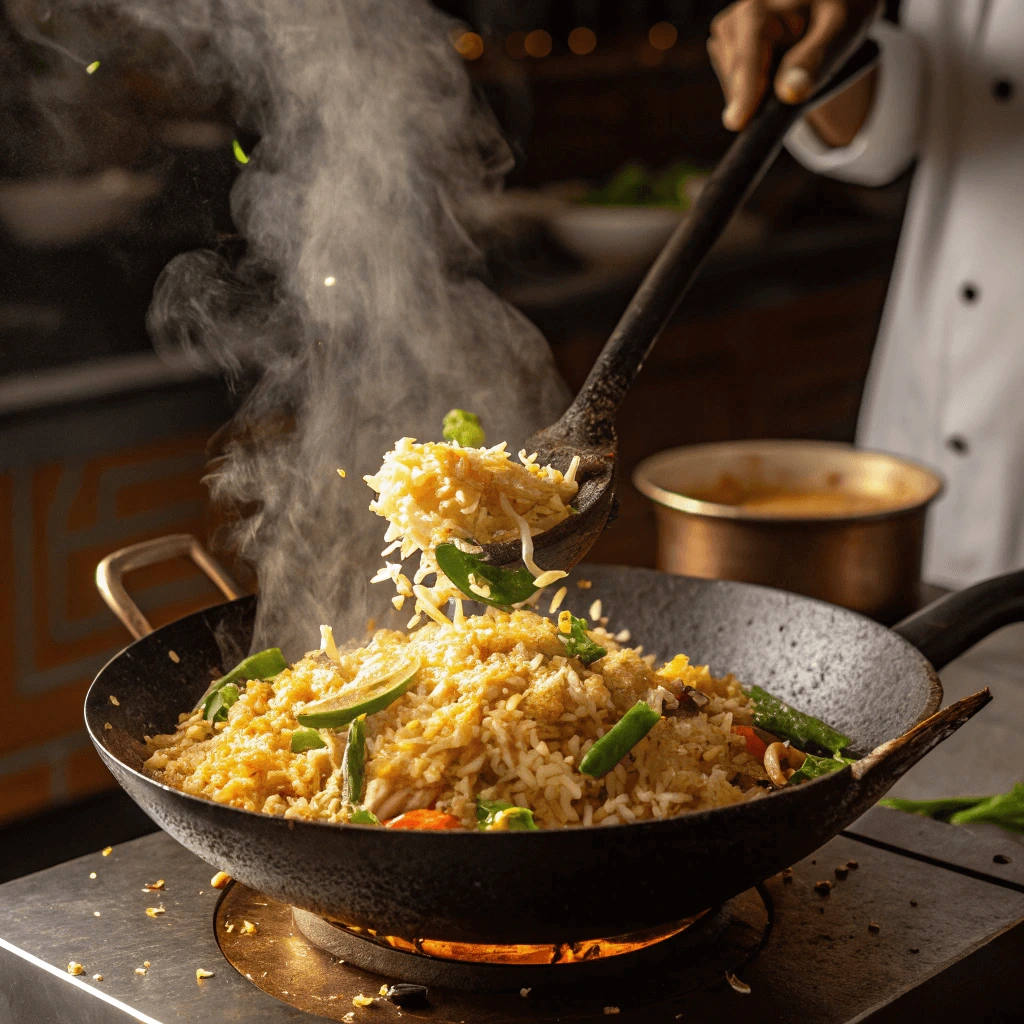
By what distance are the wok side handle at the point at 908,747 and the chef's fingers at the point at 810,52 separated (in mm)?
1212

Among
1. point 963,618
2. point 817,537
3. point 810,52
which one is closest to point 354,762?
point 963,618

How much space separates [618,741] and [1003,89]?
2.14m

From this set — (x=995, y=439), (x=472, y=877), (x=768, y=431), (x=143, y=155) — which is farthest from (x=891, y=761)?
(x=768, y=431)

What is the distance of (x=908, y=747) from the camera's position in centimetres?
112

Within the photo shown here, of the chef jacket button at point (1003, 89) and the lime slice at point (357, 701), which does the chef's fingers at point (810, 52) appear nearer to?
the chef jacket button at point (1003, 89)

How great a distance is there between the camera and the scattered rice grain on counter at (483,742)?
48.9 inches

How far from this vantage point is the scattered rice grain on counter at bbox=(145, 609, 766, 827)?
124 centimetres

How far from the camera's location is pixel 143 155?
4.21 m

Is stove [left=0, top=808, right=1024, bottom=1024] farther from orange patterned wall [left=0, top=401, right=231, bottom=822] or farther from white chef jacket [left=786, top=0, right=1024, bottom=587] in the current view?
orange patterned wall [left=0, top=401, right=231, bottom=822]

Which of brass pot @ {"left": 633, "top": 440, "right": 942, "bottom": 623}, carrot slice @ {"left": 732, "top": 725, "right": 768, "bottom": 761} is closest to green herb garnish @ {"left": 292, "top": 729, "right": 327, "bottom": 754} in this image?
carrot slice @ {"left": 732, "top": 725, "right": 768, "bottom": 761}

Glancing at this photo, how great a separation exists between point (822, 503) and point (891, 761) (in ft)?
3.90

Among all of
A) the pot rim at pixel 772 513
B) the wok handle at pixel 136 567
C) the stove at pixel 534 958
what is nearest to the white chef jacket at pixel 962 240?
the pot rim at pixel 772 513

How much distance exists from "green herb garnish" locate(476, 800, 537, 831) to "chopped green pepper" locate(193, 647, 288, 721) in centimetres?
42

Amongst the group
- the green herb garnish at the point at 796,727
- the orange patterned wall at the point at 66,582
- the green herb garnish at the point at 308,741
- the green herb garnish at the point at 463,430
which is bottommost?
the orange patterned wall at the point at 66,582
